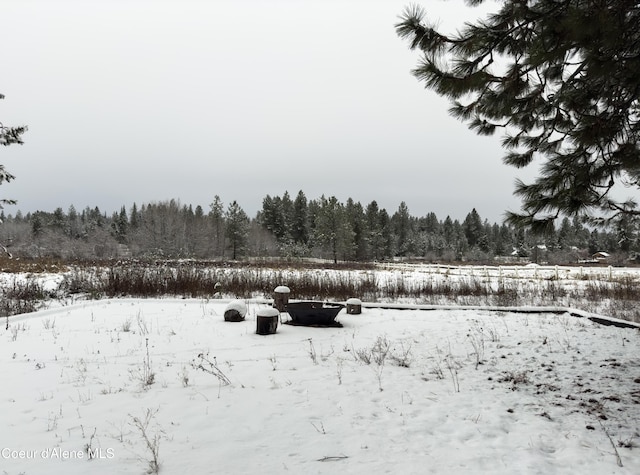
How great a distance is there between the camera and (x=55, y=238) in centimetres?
4966

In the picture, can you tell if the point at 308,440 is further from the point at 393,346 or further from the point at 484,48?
the point at 484,48

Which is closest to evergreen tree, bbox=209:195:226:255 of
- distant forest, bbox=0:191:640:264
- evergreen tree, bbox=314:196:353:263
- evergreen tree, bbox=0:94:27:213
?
distant forest, bbox=0:191:640:264

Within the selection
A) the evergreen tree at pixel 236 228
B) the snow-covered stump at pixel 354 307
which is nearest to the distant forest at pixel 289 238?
the evergreen tree at pixel 236 228

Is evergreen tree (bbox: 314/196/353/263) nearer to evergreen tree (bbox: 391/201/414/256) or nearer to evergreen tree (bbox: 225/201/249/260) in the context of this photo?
evergreen tree (bbox: 225/201/249/260)

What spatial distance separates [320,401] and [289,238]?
62.2 meters

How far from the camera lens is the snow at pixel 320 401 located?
2.83 meters

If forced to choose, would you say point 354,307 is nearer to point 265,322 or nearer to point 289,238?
point 265,322

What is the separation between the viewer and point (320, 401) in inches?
154

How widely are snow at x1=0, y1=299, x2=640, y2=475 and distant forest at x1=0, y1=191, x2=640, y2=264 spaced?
101 feet

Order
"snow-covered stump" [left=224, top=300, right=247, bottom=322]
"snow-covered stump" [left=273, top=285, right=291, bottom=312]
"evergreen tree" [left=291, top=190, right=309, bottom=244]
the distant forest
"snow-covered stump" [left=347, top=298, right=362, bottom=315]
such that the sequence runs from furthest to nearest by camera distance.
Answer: "evergreen tree" [left=291, top=190, right=309, bottom=244], the distant forest, "snow-covered stump" [left=347, top=298, right=362, bottom=315], "snow-covered stump" [left=273, top=285, right=291, bottom=312], "snow-covered stump" [left=224, top=300, right=247, bottom=322]

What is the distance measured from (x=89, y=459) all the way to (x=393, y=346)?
14.9ft

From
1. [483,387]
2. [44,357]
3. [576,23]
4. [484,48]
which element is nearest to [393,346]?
[483,387]

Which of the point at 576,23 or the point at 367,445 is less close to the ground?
the point at 576,23

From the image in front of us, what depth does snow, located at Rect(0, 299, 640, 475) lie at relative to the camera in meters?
2.83
